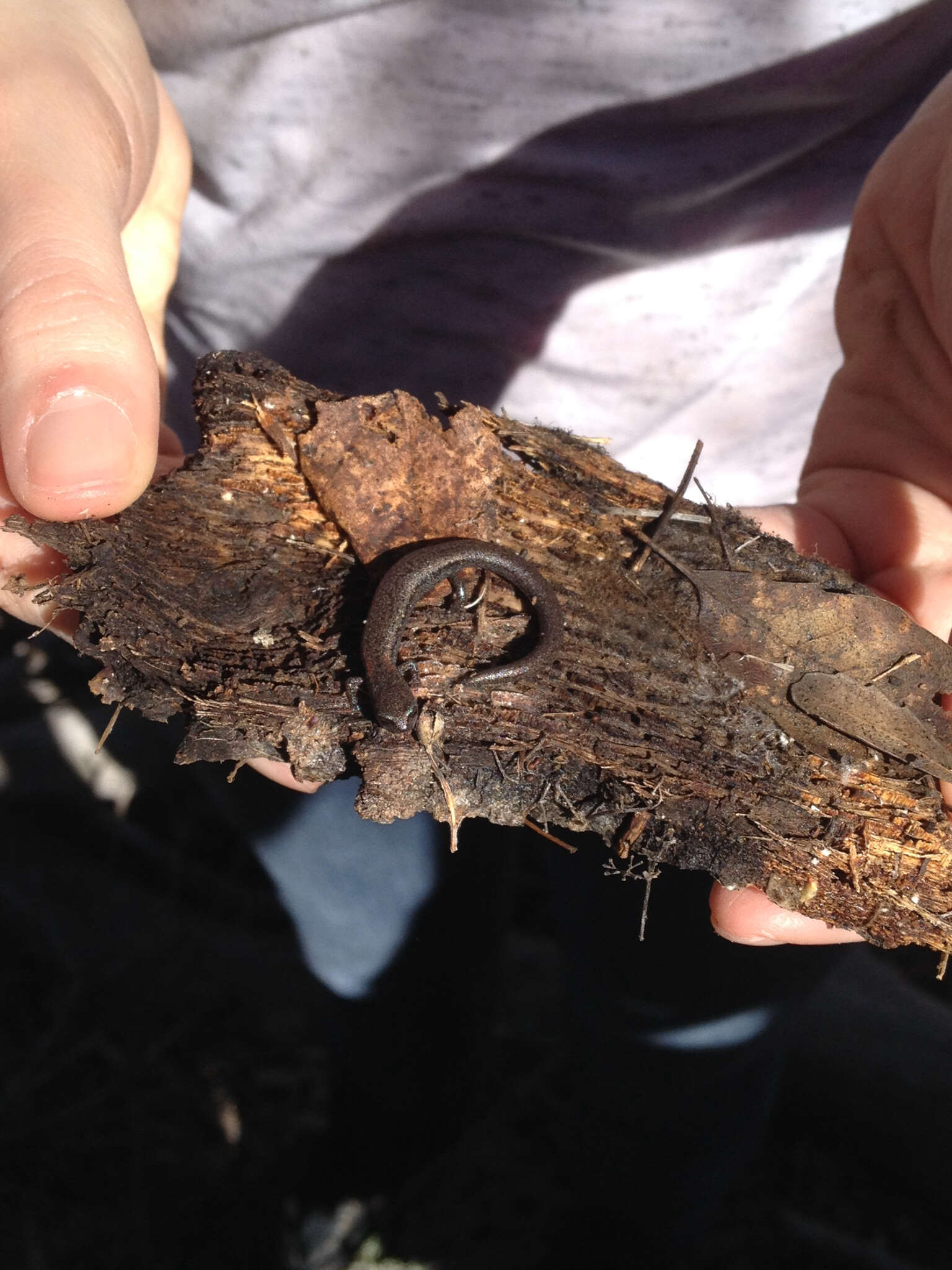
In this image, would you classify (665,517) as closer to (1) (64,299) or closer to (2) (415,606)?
(2) (415,606)

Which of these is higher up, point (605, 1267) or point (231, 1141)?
point (605, 1267)

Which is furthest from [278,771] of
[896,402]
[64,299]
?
[896,402]

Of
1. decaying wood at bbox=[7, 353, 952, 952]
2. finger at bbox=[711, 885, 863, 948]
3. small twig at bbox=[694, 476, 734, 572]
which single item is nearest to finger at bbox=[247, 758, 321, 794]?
decaying wood at bbox=[7, 353, 952, 952]

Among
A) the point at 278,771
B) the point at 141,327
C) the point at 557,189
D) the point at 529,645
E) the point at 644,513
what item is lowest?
the point at 278,771

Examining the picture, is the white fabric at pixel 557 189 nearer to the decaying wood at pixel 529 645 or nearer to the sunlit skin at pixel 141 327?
the sunlit skin at pixel 141 327

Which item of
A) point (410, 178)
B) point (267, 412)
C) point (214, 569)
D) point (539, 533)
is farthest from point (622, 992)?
point (410, 178)

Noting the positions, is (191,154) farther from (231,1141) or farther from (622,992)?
(231,1141)

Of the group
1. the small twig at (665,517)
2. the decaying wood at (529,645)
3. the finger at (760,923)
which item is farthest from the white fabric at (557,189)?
the finger at (760,923)
